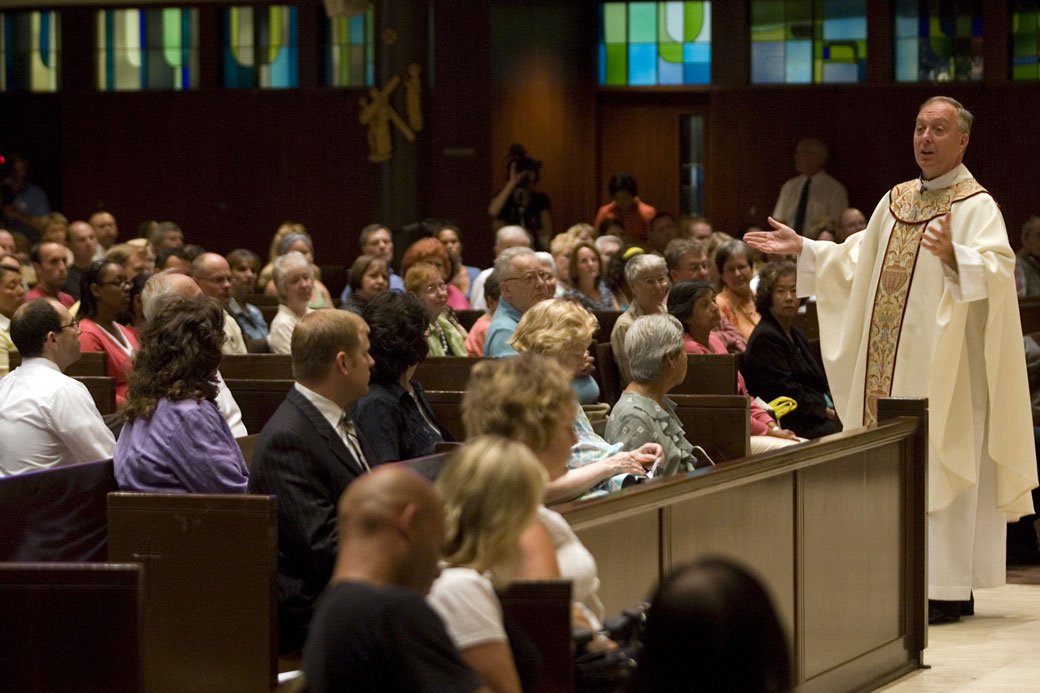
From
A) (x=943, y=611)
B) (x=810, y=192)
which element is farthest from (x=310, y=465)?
(x=810, y=192)

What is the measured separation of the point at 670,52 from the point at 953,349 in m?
10.0

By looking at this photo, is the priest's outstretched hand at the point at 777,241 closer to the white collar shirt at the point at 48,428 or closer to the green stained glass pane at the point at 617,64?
the white collar shirt at the point at 48,428

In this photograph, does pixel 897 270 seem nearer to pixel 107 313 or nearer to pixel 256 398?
pixel 256 398

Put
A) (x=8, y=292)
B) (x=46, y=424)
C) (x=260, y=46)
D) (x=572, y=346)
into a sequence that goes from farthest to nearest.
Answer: (x=260, y=46) → (x=8, y=292) → (x=46, y=424) → (x=572, y=346)

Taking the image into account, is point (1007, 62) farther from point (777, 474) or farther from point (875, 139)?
point (777, 474)

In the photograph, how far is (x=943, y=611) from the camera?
6.21 meters

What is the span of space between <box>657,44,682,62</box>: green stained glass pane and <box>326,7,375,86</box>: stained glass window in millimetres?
2865

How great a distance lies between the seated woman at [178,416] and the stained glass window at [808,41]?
1120cm

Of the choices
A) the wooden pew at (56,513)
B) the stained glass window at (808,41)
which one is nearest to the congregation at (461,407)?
the wooden pew at (56,513)

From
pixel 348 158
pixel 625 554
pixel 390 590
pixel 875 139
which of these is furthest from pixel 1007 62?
pixel 390 590

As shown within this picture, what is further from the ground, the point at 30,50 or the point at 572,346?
the point at 30,50

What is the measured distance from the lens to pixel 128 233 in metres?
17.2

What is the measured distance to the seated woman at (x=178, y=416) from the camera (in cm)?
440

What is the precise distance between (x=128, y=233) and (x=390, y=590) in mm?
15651
